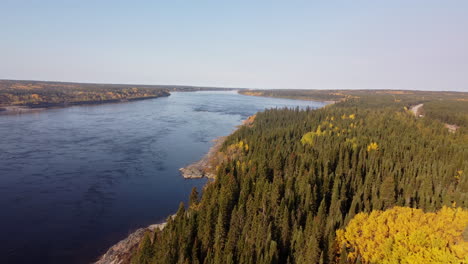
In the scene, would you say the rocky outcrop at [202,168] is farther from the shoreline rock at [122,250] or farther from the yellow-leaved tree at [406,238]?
the yellow-leaved tree at [406,238]

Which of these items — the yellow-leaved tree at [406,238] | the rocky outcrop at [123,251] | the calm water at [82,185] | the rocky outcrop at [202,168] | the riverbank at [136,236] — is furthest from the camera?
the rocky outcrop at [202,168]

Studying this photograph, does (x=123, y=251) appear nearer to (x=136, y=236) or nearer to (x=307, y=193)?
(x=136, y=236)

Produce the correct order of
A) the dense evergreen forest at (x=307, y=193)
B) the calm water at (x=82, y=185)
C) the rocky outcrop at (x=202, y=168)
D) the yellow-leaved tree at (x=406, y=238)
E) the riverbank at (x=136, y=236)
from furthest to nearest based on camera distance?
the rocky outcrop at (x=202, y=168), the calm water at (x=82, y=185), the riverbank at (x=136, y=236), the dense evergreen forest at (x=307, y=193), the yellow-leaved tree at (x=406, y=238)

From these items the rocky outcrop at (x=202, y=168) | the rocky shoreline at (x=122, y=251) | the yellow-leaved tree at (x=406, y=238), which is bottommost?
the rocky shoreline at (x=122, y=251)

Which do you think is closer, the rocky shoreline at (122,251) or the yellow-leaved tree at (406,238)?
the yellow-leaved tree at (406,238)

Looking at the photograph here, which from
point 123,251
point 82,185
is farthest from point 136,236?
point 82,185

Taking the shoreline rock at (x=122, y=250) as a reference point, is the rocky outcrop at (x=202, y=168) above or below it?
above

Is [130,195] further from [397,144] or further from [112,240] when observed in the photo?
[397,144]

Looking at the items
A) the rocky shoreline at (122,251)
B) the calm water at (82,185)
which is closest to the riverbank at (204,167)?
the calm water at (82,185)
